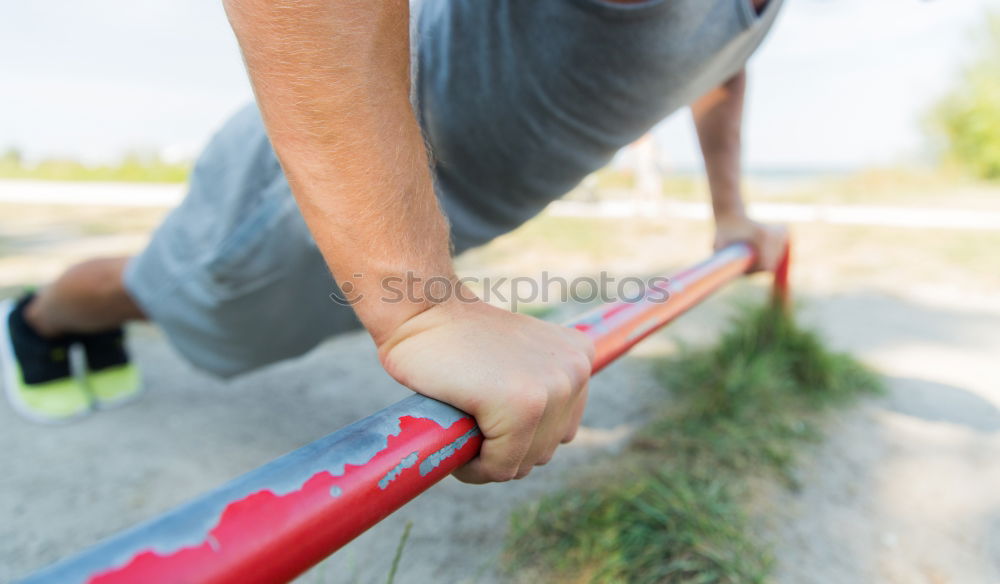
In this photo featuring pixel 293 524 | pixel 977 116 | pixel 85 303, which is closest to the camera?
pixel 293 524

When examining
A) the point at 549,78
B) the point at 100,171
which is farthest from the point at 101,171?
the point at 549,78

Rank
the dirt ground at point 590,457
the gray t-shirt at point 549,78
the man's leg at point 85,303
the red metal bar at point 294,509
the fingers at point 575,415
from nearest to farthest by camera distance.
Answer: the red metal bar at point 294,509
the fingers at point 575,415
the gray t-shirt at point 549,78
the dirt ground at point 590,457
the man's leg at point 85,303

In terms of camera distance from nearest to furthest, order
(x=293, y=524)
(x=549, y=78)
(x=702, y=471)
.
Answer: (x=293, y=524)
(x=549, y=78)
(x=702, y=471)

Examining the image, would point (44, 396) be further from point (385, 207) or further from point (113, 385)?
point (385, 207)

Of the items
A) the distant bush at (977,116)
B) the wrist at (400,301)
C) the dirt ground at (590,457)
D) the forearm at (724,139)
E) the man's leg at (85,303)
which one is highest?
the wrist at (400,301)

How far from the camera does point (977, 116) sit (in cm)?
759

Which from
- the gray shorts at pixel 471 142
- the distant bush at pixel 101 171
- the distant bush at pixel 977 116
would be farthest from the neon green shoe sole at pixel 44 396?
the distant bush at pixel 977 116

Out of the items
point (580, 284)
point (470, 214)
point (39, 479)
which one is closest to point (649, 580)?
point (470, 214)

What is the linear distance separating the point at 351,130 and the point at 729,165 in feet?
3.34

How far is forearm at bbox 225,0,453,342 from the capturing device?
1.33ft

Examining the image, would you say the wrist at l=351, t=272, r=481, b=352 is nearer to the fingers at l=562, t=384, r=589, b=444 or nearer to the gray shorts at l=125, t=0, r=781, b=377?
the fingers at l=562, t=384, r=589, b=444

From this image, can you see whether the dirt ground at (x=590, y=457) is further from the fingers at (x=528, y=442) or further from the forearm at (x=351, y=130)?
the forearm at (x=351, y=130)

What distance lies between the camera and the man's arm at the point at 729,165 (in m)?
1.25

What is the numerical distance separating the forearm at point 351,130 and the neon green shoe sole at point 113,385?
45.0 inches
